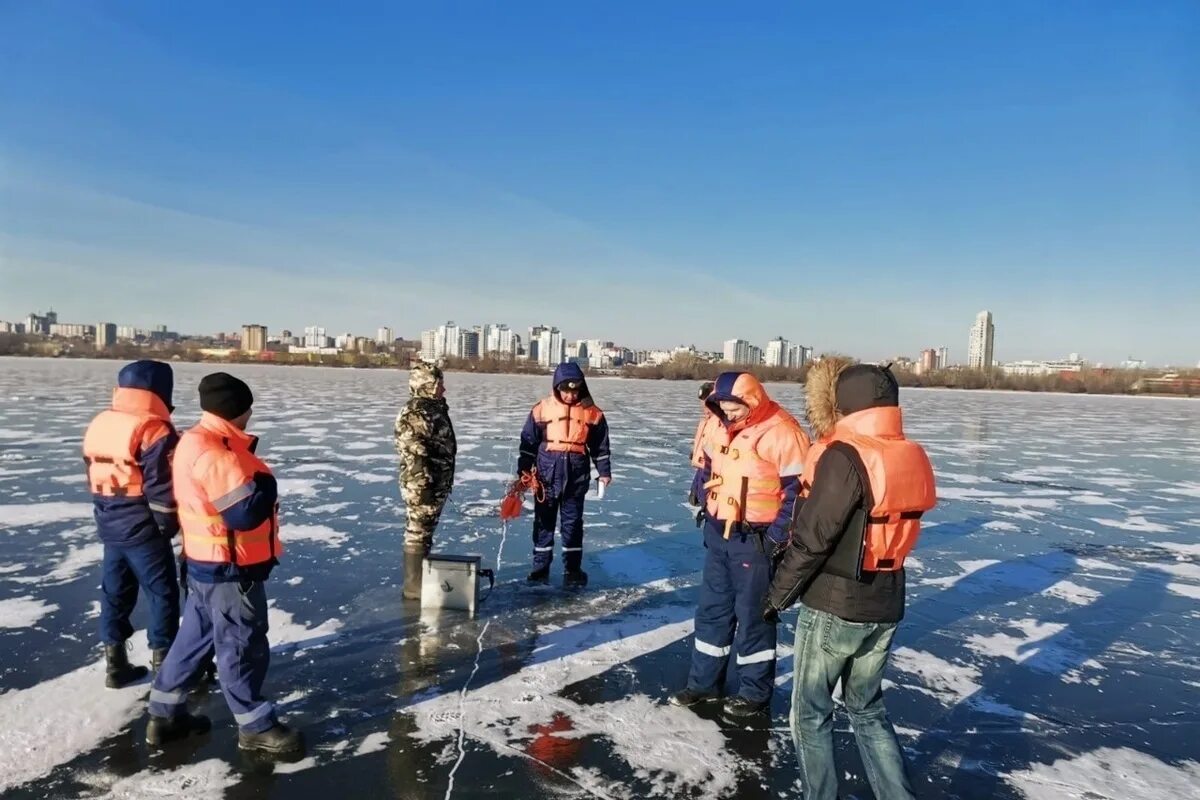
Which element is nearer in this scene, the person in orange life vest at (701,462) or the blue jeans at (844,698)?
the blue jeans at (844,698)

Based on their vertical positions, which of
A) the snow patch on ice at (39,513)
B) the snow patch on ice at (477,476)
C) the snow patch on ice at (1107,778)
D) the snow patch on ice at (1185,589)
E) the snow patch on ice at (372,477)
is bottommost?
the snow patch on ice at (1107,778)

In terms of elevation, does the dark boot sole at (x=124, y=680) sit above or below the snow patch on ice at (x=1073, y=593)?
above

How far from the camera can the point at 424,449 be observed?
488 centimetres

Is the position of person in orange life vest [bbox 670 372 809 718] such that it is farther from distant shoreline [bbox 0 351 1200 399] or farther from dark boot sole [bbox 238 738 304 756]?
distant shoreline [bbox 0 351 1200 399]

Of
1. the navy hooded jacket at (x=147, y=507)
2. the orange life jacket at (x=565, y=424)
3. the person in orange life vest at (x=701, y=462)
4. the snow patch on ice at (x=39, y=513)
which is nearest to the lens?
the navy hooded jacket at (x=147, y=507)

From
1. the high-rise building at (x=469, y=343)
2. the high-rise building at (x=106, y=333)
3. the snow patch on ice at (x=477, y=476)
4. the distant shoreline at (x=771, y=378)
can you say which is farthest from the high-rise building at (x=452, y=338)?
the snow patch on ice at (x=477, y=476)

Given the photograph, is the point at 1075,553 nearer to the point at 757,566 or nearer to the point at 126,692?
the point at 757,566

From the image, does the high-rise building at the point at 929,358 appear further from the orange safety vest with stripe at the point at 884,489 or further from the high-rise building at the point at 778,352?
the orange safety vest with stripe at the point at 884,489

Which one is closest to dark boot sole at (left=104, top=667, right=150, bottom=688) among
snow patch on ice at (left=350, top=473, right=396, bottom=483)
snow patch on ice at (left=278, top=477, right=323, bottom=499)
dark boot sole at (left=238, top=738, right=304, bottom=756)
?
dark boot sole at (left=238, top=738, right=304, bottom=756)

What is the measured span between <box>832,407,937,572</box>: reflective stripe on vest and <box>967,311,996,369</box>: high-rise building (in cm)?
16296

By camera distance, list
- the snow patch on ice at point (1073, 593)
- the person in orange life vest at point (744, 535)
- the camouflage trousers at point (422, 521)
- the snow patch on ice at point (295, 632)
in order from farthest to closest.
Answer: the snow patch on ice at point (1073, 593)
the camouflage trousers at point (422, 521)
the snow patch on ice at point (295, 632)
the person in orange life vest at point (744, 535)

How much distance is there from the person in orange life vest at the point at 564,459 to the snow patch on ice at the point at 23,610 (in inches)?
130

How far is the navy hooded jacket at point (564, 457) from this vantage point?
5672 millimetres

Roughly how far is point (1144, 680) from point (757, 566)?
109 inches
